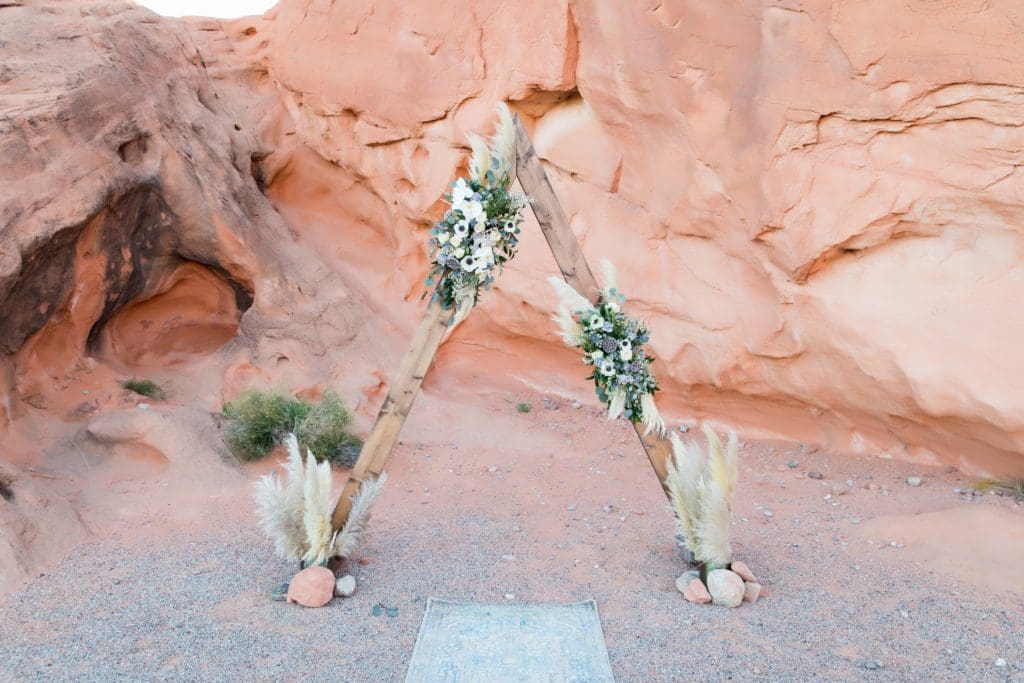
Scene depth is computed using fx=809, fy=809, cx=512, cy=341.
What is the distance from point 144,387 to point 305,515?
3.59m

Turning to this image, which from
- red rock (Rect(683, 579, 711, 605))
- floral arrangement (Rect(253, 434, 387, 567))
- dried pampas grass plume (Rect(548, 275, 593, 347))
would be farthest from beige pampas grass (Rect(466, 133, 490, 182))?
red rock (Rect(683, 579, 711, 605))

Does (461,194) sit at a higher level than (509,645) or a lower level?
higher

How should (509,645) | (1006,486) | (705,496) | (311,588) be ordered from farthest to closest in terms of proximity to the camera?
1. (1006,486)
2. (705,496)
3. (311,588)
4. (509,645)

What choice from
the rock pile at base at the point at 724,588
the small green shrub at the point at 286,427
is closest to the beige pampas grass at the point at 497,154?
the rock pile at base at the point at 724,588

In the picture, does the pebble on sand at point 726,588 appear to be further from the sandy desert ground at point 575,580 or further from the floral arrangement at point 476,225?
the floral arrangement at point 476,225

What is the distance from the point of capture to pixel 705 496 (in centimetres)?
434

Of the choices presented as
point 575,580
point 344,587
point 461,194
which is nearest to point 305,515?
point 344,587

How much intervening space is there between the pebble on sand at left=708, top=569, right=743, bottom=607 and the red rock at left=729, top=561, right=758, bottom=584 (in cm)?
15

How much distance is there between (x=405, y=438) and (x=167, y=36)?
15.6 feet

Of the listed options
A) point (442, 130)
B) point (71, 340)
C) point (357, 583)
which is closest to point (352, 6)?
point (442, 130)

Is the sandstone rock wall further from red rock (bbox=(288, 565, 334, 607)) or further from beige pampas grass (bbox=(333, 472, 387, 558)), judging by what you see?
red rock (bbox=(288, 565, 334, 607))

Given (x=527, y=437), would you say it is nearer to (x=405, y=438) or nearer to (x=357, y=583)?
(x=405, y=438)

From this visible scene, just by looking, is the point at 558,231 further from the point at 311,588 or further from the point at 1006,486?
the point at 1006,486

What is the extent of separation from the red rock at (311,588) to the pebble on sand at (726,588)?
80.1 inches
